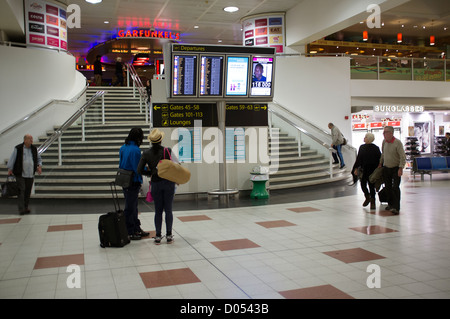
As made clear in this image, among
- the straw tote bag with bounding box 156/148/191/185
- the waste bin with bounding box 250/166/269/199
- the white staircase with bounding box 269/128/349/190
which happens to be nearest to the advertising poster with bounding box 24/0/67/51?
the white staircase with bounding box 269/128/349/190

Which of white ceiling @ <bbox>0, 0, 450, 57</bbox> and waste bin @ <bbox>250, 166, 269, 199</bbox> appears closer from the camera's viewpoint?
waste bin @ <bbox>250, 166, 269, 199</bbox>

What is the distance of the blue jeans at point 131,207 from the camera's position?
→ 591 cm

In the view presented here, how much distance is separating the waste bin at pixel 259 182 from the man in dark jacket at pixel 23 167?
4527 millimetres

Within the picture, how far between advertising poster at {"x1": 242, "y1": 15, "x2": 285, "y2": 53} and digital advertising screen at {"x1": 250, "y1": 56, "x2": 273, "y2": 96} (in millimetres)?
7420

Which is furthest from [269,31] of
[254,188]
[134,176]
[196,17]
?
[134,176]

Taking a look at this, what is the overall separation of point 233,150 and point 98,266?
5758 mm

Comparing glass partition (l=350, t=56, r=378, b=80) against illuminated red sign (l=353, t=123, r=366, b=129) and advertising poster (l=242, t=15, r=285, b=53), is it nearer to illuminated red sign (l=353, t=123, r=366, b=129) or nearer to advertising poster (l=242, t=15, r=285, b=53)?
illuminated red sign (l=353, t=123, r=366, b=129)

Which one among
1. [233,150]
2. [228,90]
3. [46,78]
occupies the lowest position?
[233,150]

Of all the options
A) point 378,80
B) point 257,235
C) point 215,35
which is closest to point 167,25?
point 215,35

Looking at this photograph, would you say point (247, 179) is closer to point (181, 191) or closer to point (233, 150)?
point (233, 150)

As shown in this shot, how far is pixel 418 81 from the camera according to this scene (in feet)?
56.7

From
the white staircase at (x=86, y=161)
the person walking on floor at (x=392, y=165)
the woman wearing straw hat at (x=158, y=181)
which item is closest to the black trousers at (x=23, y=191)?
the white staircase at (x=86, y=161)

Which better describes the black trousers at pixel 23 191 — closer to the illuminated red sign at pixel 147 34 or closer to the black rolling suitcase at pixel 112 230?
the black rolling suitcase at pixel 112 230

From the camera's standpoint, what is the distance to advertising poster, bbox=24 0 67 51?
1353cm
